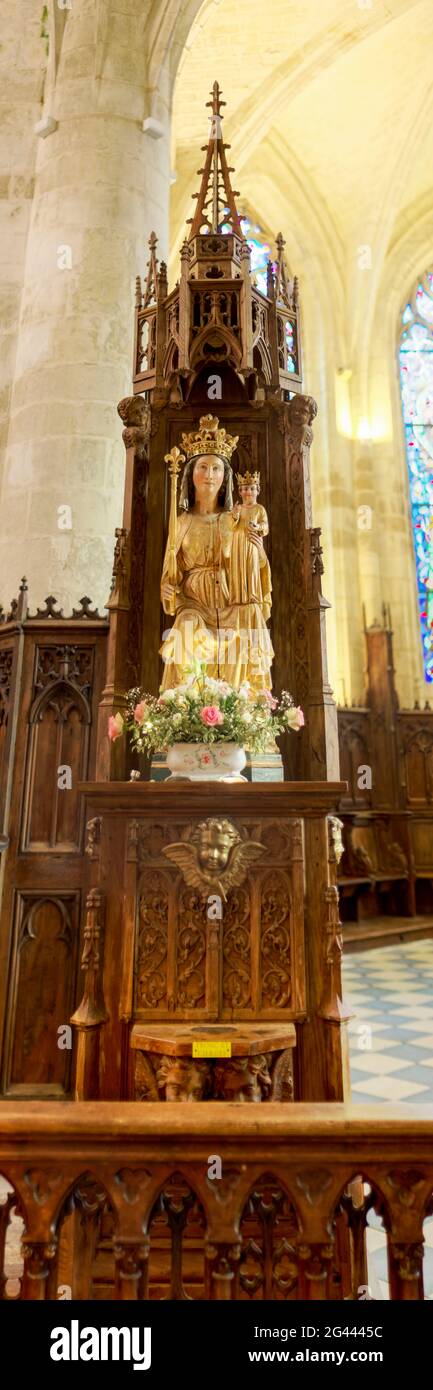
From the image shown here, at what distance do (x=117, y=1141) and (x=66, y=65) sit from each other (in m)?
10.3

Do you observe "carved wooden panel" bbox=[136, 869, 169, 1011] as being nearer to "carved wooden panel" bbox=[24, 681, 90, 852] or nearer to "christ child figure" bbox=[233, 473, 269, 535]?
"carved wooden panel" bbox=[24, 681, 90, 852]

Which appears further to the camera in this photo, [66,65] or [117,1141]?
[66,65]

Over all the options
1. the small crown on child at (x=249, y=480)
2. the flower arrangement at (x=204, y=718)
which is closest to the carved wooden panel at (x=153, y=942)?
the flower arrangement at (x=204, y=718)

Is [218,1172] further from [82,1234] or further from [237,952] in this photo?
[237,952]

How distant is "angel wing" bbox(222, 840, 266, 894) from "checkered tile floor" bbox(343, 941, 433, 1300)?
137 cm

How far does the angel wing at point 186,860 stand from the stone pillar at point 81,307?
410cm

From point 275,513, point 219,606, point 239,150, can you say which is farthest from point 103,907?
point 239,150

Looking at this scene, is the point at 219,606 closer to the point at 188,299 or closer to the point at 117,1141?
the point at 188,299

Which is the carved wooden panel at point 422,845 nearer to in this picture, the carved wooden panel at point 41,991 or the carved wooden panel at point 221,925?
the carved wooden panel at point 41,991

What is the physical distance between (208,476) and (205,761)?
6.17ft

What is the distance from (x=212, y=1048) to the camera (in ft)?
8.45

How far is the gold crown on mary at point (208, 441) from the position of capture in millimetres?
4547

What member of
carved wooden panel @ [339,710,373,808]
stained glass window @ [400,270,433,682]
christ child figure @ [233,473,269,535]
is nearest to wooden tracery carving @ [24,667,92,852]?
christ child figure @ [233,473,269,535]

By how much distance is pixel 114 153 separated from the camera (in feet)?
25.8
